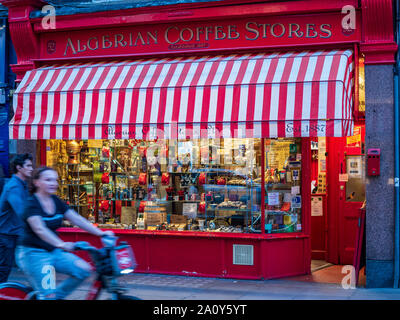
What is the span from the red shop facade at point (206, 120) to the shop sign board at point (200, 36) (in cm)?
Result: 2

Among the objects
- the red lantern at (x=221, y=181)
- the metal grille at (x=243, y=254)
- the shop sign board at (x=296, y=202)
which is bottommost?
the metal grille at (x=243, y=254)

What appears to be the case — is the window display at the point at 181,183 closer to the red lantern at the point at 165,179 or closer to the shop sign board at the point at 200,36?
the red lantern at the point at 165,179

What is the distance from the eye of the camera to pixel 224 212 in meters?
10.4

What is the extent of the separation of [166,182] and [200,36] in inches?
107

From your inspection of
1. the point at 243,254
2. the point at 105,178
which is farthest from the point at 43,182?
the point at 105,178

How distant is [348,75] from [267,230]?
2.92 metres

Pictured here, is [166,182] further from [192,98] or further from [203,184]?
[192,98]

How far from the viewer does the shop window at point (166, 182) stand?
1029 cm

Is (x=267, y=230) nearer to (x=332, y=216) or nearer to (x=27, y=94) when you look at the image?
(x=332, y=216)

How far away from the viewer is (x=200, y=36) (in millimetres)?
10297

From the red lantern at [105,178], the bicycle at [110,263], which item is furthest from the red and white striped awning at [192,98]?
the bicycle at [110,263]

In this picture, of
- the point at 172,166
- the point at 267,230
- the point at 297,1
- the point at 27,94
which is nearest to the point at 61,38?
the point at 27,94

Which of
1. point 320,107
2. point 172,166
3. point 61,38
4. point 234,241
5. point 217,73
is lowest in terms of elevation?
point 234,241

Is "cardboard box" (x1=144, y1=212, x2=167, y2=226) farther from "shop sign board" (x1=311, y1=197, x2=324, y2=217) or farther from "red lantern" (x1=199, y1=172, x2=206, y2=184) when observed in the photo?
"shop sign board" (x1=311, y1=197, x2=324, y2=217)
